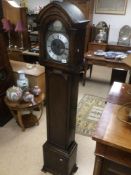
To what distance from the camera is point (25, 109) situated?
226 centimetres

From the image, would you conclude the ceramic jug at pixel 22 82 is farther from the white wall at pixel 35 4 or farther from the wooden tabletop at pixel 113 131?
the white wall at pixel 35 4

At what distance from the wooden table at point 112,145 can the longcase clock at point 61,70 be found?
37cm

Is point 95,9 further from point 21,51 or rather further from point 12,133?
point 12,133

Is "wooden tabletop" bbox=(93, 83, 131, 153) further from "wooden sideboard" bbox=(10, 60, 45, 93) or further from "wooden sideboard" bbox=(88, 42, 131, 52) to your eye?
"wooden sideboard" bbox=(88, 42, 131, 52)

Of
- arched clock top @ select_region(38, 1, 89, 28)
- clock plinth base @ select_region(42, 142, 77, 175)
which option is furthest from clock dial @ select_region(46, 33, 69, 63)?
clock plinth base @ select_region(42, 142, 77, 175)

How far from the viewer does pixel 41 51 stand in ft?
4.52

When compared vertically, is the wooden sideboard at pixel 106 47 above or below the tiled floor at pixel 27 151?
above

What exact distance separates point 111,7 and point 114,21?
322mm

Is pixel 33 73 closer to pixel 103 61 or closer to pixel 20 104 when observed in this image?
pixel 20 104

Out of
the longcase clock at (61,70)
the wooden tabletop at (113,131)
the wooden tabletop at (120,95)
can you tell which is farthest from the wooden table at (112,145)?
the longcase clock at (61,70)

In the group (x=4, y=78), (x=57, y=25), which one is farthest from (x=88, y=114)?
(x=57, y=25)

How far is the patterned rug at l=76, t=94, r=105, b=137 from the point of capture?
2516 mm

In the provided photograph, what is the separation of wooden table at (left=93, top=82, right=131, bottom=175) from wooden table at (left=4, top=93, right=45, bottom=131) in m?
1.19

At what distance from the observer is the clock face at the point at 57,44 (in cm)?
125
